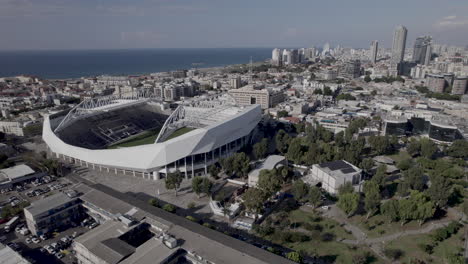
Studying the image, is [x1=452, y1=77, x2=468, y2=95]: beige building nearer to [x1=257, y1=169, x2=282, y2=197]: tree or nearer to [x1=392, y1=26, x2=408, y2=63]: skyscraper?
[x1=392, y1=26, x2=408, y2=63]: skyscraper

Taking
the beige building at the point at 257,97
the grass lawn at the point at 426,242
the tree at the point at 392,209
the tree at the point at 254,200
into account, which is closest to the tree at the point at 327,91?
the beige building at the point at 257,97

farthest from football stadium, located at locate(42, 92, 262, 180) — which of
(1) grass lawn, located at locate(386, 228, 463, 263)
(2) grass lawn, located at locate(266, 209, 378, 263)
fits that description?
(1) grass lawn, located at locate(386, 228, 463, 263)

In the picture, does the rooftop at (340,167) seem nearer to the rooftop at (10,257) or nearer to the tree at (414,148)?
the tree at (414,148)

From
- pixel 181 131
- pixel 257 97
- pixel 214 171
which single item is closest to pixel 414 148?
pixel 214 171

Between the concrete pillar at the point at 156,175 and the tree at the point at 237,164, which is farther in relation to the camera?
the concrete pillar at the point at 156,175

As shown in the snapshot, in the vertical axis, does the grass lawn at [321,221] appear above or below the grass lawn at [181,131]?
below

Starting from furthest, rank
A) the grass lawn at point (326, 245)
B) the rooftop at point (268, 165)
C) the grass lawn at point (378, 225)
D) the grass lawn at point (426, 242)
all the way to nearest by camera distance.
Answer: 1. the rooftop at point (268, 165)
2. the grass lawn at point (378, 225)
3. the grass lawn at point (326, 245)
4. the grass lawn at point (426, 242)

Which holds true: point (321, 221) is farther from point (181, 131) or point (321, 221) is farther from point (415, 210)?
point (181, 131)
